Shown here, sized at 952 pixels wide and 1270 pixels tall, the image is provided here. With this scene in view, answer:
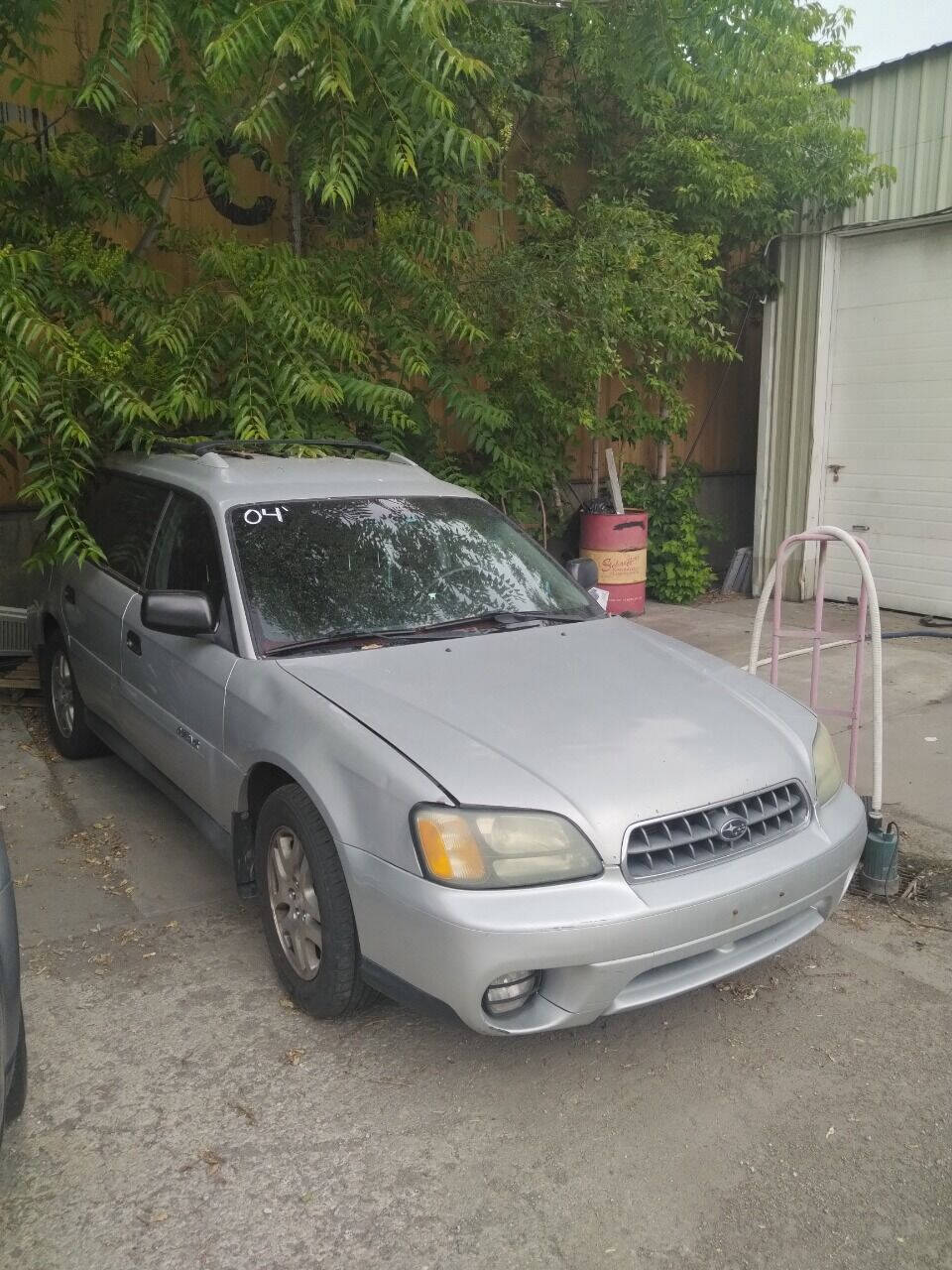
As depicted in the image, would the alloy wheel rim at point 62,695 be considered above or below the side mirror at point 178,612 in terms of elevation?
below

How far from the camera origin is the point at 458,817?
2645mm

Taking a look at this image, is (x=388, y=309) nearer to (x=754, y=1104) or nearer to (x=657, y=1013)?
(x=657, y=1013)

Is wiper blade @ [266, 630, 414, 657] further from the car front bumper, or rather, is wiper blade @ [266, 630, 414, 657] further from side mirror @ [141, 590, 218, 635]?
the car front bumper

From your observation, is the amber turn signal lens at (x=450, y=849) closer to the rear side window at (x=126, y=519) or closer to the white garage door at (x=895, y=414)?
the rear side window at (x=126, y=519)

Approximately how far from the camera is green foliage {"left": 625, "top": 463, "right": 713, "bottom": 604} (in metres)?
9.62

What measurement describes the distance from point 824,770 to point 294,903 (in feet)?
5.50

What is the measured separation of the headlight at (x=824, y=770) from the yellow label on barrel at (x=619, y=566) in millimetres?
5236

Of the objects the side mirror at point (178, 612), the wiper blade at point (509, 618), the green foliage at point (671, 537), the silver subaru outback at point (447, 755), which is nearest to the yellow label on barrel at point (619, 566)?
the green foliage at point (671, 537)

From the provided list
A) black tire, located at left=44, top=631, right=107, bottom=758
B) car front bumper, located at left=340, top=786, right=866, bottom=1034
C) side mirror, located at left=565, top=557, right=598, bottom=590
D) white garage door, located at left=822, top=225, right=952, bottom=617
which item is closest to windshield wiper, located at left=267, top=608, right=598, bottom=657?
side mirror, located at left=565, top=557, right=598, bottom=590

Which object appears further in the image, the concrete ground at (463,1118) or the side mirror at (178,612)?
the side mirror at (178,612)

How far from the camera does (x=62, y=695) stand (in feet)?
18.1

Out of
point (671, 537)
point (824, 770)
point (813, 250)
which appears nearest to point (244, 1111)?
point (824, 770)

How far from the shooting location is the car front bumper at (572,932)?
8.37 ft

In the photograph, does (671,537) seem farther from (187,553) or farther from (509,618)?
(187,553)
